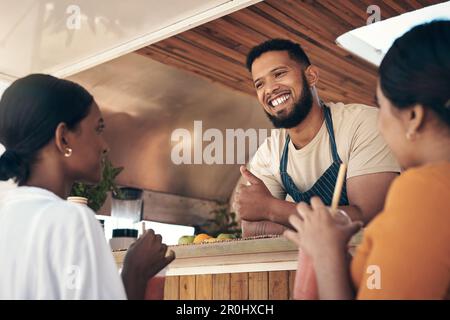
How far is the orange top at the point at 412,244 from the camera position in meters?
0.83

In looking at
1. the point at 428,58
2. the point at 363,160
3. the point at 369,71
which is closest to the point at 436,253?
the point at 428,58

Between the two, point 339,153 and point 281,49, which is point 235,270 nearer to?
point 339,153

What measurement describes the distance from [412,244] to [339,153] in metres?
1.53

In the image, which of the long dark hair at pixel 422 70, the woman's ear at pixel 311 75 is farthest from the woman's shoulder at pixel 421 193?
the woman's ear at pixel 311 75

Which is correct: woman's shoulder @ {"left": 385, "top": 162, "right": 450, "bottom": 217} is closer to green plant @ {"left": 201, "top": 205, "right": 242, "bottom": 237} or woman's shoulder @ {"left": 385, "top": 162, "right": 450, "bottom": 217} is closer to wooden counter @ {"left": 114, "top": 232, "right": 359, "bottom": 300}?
wooden counter @ {"left": 114, "top": 232, "right": 359, "bottom": 300}

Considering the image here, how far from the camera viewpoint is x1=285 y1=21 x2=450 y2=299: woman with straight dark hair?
837mm

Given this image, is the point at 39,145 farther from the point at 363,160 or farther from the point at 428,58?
the point at 363,160

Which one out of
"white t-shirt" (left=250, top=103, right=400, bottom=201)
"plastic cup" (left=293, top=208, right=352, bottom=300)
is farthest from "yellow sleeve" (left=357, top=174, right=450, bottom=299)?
"white t-shirt" (left=250, top=103, right=400, bottom=201)

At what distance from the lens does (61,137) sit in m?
1.20

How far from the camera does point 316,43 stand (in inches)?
149

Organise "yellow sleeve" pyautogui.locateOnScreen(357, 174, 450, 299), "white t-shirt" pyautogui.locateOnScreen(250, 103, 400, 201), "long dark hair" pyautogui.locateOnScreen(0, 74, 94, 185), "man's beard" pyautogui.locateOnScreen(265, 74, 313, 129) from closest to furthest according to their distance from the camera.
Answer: "yellow sleeve" pyautogui.locateOnScreen(357, 174, 450, 299) → "long dark hair" pyautogui.locateOnScreen(0, 74, 94, 185) → "white t-shirt" pyautogui.locateOnScreen(250, 103, 400, 201) → "man's beard" pyautogui.locateOnScreen(265, 74, 313, 129)

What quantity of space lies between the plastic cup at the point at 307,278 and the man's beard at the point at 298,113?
150 centimetres

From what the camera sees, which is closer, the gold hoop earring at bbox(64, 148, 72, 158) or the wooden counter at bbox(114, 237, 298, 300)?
the gold hoop earring at bbox(64, 148, 72, 158)

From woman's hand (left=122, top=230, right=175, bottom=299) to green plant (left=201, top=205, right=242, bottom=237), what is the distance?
3.95 metres
